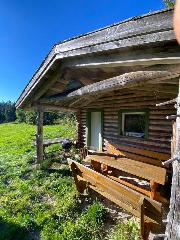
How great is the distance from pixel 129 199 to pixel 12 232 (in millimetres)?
3113

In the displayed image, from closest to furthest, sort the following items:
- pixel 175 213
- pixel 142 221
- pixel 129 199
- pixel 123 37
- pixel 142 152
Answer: pixel 175 213
pixel 123 37
pixel 142 221
pixel 129 199
pixel 142 152

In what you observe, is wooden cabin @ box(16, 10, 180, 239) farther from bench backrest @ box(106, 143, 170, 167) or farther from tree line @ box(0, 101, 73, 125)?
tree line @ box(0, 101, 73, 125)

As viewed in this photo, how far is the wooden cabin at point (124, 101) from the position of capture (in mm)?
4320

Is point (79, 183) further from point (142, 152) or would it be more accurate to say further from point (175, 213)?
point (175, 213)

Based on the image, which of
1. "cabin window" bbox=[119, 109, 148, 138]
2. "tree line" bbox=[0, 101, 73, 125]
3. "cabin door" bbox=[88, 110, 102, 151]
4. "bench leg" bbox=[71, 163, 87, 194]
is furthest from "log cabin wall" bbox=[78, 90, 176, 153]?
"tree line" bbox=[0, 101, 73, 125]

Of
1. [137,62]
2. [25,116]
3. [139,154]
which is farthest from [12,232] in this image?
[25,116]

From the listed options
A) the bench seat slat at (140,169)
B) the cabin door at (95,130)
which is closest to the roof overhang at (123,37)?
the bench seat slat at (140,169)

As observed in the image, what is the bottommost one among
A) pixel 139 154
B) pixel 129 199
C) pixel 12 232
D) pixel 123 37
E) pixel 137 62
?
pixel 12 232

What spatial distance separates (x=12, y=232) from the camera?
650 cm

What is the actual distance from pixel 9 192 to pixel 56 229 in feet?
11.6

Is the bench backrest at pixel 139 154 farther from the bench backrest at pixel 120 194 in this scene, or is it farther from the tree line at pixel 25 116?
the tree line at pixel 25 116

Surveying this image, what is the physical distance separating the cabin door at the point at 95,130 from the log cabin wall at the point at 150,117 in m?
0.47

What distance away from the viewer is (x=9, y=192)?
30.5ft

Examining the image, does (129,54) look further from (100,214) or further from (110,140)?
(110,140)
